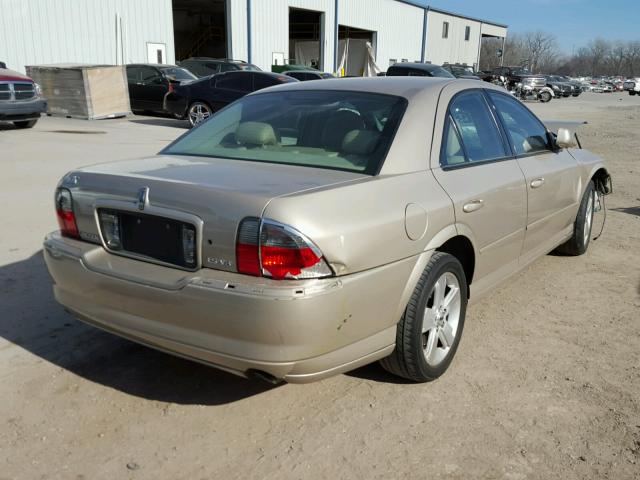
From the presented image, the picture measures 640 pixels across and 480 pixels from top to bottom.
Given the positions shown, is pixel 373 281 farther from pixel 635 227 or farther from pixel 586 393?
pixel 635 227

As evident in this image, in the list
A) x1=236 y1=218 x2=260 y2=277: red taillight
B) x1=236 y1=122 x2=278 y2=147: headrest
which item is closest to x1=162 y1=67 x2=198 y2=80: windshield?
x1=236 y1=122 x2=278 y2=147: headrest

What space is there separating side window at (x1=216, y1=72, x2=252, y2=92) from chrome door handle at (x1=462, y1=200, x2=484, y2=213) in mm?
12733

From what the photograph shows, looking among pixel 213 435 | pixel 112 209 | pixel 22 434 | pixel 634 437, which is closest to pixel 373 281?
pixel 213 435

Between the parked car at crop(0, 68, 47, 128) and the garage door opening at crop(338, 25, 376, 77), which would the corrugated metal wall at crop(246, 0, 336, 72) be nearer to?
the garage door opening at crop(338, 25, 376, 77)

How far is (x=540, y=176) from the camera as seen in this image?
433cm

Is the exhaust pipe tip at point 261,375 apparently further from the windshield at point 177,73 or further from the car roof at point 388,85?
the windshield at point 177,73

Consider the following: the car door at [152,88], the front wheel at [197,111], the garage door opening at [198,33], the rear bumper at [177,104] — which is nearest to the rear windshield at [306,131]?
the front wheel at [197,111]

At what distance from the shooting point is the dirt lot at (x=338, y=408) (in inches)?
104

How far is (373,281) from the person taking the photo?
270 cm

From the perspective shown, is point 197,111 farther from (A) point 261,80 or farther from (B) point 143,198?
(B) point 143,198

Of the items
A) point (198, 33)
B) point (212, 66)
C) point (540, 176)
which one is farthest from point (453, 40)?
point (540, 176)

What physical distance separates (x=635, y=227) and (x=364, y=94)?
4744 millimetres

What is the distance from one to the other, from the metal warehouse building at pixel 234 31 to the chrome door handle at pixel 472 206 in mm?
20143

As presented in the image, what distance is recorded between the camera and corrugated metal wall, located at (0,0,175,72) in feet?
64.5
